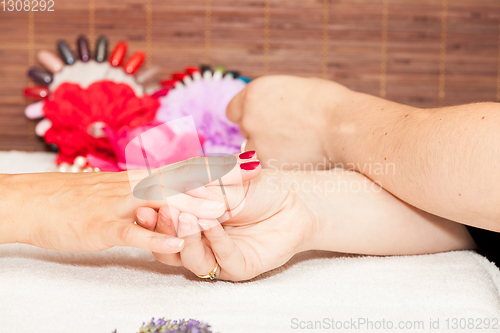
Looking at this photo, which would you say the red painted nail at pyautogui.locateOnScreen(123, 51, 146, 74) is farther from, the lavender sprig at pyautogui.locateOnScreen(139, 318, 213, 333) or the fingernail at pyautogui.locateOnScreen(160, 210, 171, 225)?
the lavender sprig at pyautogui.locateOnScreen(139, 318, 213, 333)

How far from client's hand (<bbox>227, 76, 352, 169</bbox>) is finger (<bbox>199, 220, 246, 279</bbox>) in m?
0.44

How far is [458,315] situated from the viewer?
623mm

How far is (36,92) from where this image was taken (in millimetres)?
1857

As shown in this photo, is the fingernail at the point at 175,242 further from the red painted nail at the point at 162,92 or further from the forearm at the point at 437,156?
the red painted nail at the point at 162,92

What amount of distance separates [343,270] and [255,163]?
280 millimetres

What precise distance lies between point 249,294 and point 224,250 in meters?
0.09

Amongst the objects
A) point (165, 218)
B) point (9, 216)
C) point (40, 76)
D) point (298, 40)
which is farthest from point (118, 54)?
point (165, 218)

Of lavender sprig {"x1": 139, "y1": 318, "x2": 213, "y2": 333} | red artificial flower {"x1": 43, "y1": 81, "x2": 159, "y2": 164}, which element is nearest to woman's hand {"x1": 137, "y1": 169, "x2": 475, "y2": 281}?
lavender sprig {"x1": 139, "y1": 318, "x2": 213, "y2": 333}

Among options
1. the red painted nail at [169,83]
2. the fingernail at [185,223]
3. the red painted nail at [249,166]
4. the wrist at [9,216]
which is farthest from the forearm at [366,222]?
the red painted nail at [169,83]

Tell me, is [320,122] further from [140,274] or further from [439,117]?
[140,274]

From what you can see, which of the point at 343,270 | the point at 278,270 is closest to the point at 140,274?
the point at 278,270

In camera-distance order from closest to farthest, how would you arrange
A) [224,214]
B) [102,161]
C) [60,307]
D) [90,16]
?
[60,307]
[224,214]
[102,161]
[90,16]

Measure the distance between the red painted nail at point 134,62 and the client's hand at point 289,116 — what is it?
1.02 m

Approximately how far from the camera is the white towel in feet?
1.92
